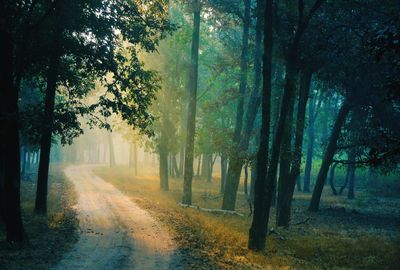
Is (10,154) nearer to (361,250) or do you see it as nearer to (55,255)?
(55,255)

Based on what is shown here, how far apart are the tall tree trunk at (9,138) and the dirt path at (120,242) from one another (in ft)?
7.35

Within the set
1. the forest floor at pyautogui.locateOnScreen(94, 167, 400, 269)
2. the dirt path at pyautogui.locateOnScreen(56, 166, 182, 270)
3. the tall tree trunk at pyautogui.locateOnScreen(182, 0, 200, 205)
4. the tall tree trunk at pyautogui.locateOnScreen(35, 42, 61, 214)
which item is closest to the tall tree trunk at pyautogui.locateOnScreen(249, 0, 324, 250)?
the forest floor at pyautogui.locateOnScreen(94, 167, 400, 269)

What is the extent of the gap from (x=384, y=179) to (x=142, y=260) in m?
41.5

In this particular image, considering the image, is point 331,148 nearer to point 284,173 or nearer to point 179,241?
point 284,173

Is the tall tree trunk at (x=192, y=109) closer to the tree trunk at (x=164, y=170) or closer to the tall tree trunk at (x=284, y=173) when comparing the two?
the tall tree trunk at (x=284, y=173)

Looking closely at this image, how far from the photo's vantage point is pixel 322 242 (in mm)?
15367

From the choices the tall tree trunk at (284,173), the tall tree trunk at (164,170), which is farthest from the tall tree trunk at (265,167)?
the tall tree trunk at (164,170)

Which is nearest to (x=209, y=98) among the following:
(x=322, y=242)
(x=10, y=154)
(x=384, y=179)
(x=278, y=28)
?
(x=384, y=179)

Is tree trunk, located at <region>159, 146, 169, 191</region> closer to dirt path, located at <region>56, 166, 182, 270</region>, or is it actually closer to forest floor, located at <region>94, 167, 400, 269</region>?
forest floor, located at <region>94, 167, 400, 269</region>

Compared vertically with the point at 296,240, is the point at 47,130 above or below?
above

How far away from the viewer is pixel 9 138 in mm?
12062

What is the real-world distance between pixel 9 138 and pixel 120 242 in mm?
5331

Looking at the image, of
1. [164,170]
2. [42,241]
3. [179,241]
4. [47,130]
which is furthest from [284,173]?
[164,170]

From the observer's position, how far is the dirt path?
11.0m
